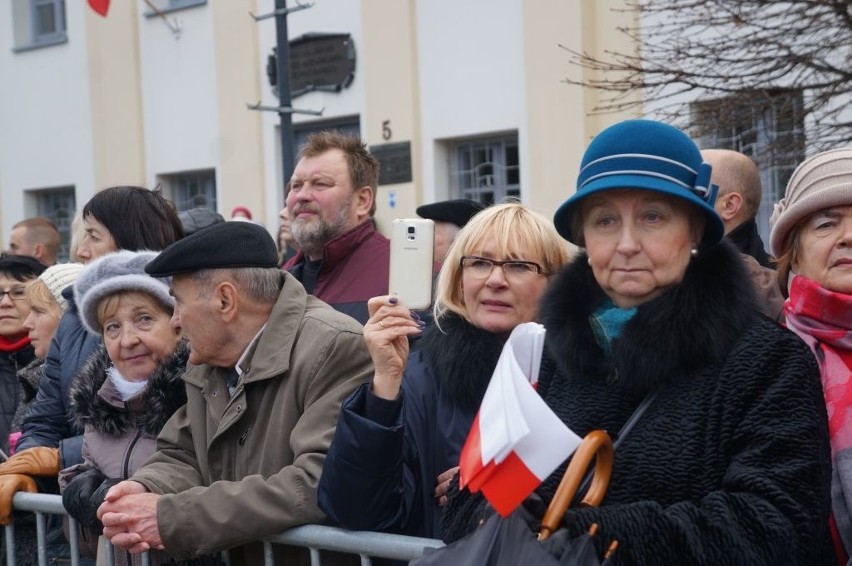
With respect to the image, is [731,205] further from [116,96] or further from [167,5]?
[116,96]

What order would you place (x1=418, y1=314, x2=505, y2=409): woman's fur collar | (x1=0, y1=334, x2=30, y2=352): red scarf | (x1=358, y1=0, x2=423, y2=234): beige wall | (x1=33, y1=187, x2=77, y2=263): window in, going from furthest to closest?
1. (x1=33, y1=187, x2=77, y2=263): window
2. (x1=358, y1=0, x2=423, y2=234): beige wall
3. (x1=0, y1=334, x2=30, y2=352): red scarf
4. (x1=418, y1=314, x2=505, y2=409): woman's fur collar

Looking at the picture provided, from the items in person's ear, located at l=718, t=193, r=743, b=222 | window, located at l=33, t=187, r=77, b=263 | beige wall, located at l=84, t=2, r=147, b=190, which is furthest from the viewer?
window, located at l=33, t=187, r=77, b=263

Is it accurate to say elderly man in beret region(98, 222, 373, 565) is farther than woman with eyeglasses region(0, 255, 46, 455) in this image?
No

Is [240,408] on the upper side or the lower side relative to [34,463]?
upper

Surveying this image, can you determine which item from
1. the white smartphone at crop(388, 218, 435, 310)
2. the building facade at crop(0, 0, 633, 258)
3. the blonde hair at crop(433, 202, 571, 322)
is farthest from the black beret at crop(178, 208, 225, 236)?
the building facade at crop(0, 0, 633, 258)

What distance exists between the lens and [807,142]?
704 centimetres

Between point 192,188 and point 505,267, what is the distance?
38.9ft

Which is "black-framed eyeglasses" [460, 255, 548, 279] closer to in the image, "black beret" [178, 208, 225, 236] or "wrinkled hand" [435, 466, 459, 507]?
"wrinkled hand" [435, 466, 459, 507]

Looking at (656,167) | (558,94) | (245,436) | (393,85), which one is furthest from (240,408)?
(393,85)

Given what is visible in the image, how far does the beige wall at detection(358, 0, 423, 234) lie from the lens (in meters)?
12.3

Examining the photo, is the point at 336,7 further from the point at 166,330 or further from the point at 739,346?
the point at 739,346

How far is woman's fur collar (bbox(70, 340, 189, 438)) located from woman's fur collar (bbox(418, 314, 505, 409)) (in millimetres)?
951

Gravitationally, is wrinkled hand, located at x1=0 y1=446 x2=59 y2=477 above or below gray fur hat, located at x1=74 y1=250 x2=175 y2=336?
below

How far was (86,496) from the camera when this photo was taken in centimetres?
367
